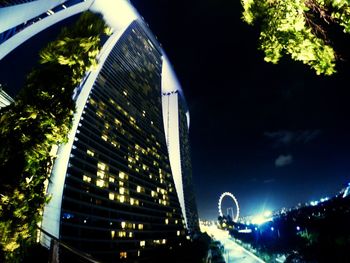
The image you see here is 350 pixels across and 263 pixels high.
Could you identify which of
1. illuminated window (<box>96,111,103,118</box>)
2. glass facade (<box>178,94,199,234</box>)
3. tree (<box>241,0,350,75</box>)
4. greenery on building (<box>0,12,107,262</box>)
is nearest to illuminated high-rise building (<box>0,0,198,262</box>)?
illuminated window (<box>96,111,103,118</box>)

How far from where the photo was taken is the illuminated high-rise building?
4700 centimetres

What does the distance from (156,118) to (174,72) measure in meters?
71.0

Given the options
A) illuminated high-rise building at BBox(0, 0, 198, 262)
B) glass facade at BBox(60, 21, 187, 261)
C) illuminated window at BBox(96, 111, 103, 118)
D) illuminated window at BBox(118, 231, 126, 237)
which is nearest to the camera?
illuminated high-rise building at BBox(0, 0, 198, 262)

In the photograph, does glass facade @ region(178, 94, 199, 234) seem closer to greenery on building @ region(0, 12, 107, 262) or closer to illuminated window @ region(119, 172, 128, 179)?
illuminated window @ region(119, 172, 128, 179)

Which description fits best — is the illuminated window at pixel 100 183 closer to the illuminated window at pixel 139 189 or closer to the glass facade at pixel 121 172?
the glass facade at pixel 121 172

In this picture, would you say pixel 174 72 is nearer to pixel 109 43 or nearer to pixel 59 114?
pixel 109 43

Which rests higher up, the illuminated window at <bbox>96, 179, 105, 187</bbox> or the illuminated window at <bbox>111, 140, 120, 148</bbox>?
the illuminated window at <bbox>111, 140, 120, 148</bbox>

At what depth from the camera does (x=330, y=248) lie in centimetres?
3950

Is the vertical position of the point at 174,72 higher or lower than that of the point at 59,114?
higher

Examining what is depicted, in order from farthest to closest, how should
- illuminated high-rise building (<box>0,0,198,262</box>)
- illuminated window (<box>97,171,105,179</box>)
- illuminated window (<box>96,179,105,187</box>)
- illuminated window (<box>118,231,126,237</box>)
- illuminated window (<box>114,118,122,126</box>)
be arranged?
illuminated window (<box>114,118,122,126</box>) < illuminated window (<box>97,171,105,179</box>) < illuminated window (<box>118,231,126,237</box>) < illuminated window (<box>96,179,105,187</box>) < illuminated high-rise building (<box>0,0,198,262</box>)

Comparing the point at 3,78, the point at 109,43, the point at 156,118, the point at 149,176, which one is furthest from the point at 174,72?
the point at 3,78

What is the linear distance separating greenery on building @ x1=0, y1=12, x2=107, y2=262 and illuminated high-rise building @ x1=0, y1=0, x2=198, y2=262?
12045 millimetres

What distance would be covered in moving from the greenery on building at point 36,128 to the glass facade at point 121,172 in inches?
1778

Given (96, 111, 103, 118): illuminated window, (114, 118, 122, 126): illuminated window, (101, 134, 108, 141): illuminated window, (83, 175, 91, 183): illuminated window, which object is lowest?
(83, 175, 91, 183): illuminated window
